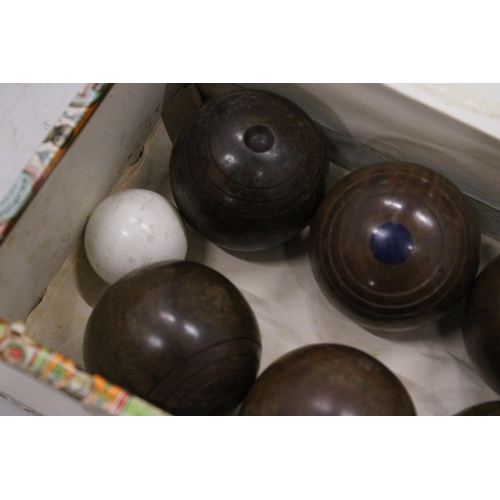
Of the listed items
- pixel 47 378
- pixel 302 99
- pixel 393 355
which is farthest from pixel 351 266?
pixel 47 378

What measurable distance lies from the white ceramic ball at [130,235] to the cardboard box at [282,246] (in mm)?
103

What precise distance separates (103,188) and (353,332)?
3.09 ft

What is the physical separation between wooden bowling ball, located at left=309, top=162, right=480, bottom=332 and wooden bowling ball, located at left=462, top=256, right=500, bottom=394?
0.04 meters

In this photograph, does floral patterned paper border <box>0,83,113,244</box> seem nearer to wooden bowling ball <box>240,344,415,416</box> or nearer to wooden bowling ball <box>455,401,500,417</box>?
wooden bowling ball <box>240,344,415,416</box>

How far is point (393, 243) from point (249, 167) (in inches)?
17.3

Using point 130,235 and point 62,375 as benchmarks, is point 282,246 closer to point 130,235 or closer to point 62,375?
point 130,235

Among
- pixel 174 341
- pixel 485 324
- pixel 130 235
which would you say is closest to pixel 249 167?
pixel 130 235

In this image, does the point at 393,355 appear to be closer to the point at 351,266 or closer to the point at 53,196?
the point at 351,266

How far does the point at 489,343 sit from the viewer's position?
1548 mm

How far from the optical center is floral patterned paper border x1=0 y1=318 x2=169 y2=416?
127 cm

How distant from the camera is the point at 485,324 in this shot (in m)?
1.56

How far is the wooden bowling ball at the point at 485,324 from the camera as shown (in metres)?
1.53

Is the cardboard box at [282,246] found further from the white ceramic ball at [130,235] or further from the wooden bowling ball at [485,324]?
the wooden bowling ball at [485,324]

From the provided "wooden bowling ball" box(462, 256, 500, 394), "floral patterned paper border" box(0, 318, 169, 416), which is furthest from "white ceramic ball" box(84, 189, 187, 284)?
Result: "wooden bowling ball" box(462, 256, 500, 394)
